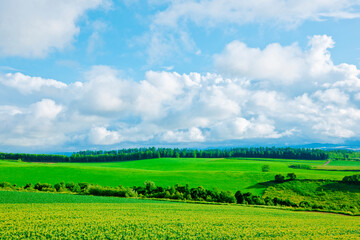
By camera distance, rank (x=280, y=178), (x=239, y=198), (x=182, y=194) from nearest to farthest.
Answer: (x=182, y=194)
(x=239, y=198)
(x=280, y=178)

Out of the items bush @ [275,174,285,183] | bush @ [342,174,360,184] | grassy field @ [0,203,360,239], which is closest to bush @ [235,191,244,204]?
grassy field @ [0,203,360,239]

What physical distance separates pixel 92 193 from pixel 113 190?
525cm

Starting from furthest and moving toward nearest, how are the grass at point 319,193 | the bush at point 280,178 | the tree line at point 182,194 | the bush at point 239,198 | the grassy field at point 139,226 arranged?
the bush at point 280,178 → the grass at point 319,193 → the bush at point 239,198 → the tree line at point 182,194 → the grassy field at point 139,226

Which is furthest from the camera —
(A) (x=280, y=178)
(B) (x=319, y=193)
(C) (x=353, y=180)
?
(A) (x=280, y=178)

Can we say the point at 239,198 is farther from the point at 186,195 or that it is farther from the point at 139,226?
the point at 139,226

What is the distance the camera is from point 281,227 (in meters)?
30.2

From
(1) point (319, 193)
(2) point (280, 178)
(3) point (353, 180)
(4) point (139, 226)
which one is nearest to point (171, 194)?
(4) point (139, 226)

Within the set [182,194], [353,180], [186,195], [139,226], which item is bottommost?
[186,195]

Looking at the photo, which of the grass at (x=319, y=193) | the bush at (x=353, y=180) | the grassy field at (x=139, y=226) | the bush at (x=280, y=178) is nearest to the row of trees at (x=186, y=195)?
the grass at (x=319, y=193)

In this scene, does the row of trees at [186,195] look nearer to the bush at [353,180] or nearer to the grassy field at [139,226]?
the bush at [353,180]

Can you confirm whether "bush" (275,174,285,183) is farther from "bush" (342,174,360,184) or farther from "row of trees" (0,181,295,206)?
"row of trees" (0,181,295,206)

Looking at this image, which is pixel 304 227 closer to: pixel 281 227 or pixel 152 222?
pixel 281 227

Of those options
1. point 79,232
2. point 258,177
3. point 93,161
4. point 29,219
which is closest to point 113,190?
point 29,219

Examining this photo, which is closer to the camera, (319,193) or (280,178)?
(319,193)
